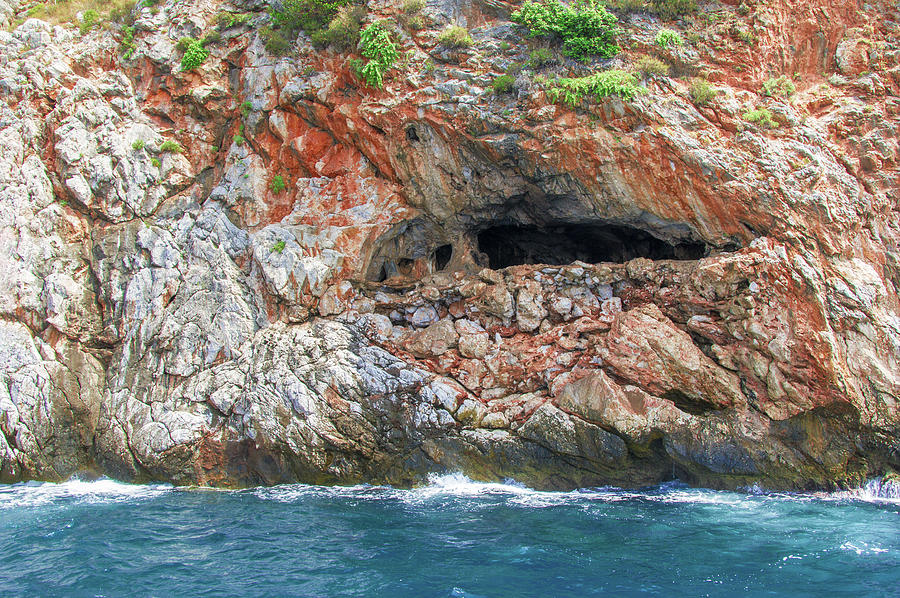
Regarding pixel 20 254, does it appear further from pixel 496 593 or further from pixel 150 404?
pixel 496 593

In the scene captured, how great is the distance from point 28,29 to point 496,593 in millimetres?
24379

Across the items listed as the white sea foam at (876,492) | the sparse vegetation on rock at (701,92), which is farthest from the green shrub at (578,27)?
the white sea foam at (876,492)

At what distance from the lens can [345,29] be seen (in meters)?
19.5

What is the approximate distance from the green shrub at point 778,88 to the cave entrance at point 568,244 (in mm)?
5246

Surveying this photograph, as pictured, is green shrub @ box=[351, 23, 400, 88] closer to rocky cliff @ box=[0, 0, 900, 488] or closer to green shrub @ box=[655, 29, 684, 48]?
rocky cliff @ box=[0, 0, 900, 488]

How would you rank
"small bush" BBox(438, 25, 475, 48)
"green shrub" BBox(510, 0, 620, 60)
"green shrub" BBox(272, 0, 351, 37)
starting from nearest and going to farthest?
"green shrub" BBox(510, 0, 620, 60), "small bush" BBox(438, 25, 475, 48), "green shrub" BBox(272, 0, 351, 37)

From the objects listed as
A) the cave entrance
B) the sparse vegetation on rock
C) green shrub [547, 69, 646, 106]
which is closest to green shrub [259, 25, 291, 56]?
green shrub [547, 69, 646, 106]

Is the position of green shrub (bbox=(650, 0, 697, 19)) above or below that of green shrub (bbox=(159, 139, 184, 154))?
above

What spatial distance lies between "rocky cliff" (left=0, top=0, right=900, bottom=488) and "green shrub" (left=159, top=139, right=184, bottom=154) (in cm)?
15

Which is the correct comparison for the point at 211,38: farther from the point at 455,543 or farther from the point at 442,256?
the point at 455,543

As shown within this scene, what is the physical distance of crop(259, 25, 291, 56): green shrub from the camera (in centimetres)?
2036

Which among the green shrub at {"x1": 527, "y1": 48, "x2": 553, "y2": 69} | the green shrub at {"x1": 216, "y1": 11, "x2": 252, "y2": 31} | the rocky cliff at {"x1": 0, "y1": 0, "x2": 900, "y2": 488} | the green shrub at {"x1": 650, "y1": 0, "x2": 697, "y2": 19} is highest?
the green shrub at {"x1": 216, "y1": 11, "x2": 252, "y2": 31}

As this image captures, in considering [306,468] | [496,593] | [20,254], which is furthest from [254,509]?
[20,254]

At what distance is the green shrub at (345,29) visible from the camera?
19.5m
